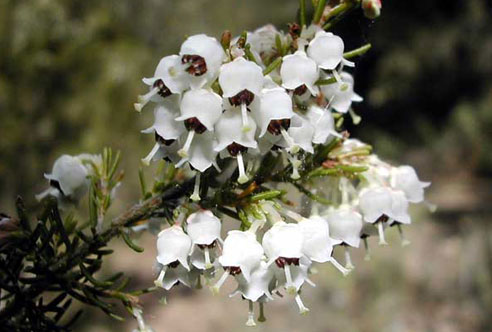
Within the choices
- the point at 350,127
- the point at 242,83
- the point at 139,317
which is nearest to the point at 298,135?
the point at 242,83

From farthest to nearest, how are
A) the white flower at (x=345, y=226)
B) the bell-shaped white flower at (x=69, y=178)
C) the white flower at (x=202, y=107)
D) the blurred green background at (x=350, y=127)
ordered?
1. the blurred green background at (x=350, y=127)
2. the bell-shaped white flower at (x=69, y=178)
3. the white flower at (x=345, y=226)
4. the white flower at (x=202, y=107)

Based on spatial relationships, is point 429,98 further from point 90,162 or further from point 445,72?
point 90,162

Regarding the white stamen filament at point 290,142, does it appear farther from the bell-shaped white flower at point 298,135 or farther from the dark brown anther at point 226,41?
the dark brown anther at point 226,41

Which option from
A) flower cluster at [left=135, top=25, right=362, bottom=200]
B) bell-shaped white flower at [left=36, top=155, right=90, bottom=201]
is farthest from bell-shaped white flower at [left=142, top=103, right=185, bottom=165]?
bell-shaped white flower at [left=36, top=155, right=90, bottom=201]

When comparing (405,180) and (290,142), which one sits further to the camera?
(405,180)

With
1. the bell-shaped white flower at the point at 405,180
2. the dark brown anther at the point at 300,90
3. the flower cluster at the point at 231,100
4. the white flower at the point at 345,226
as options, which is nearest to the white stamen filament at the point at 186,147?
the flower cluster at the point at 231,100

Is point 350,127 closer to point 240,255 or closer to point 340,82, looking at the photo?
point 340,82
